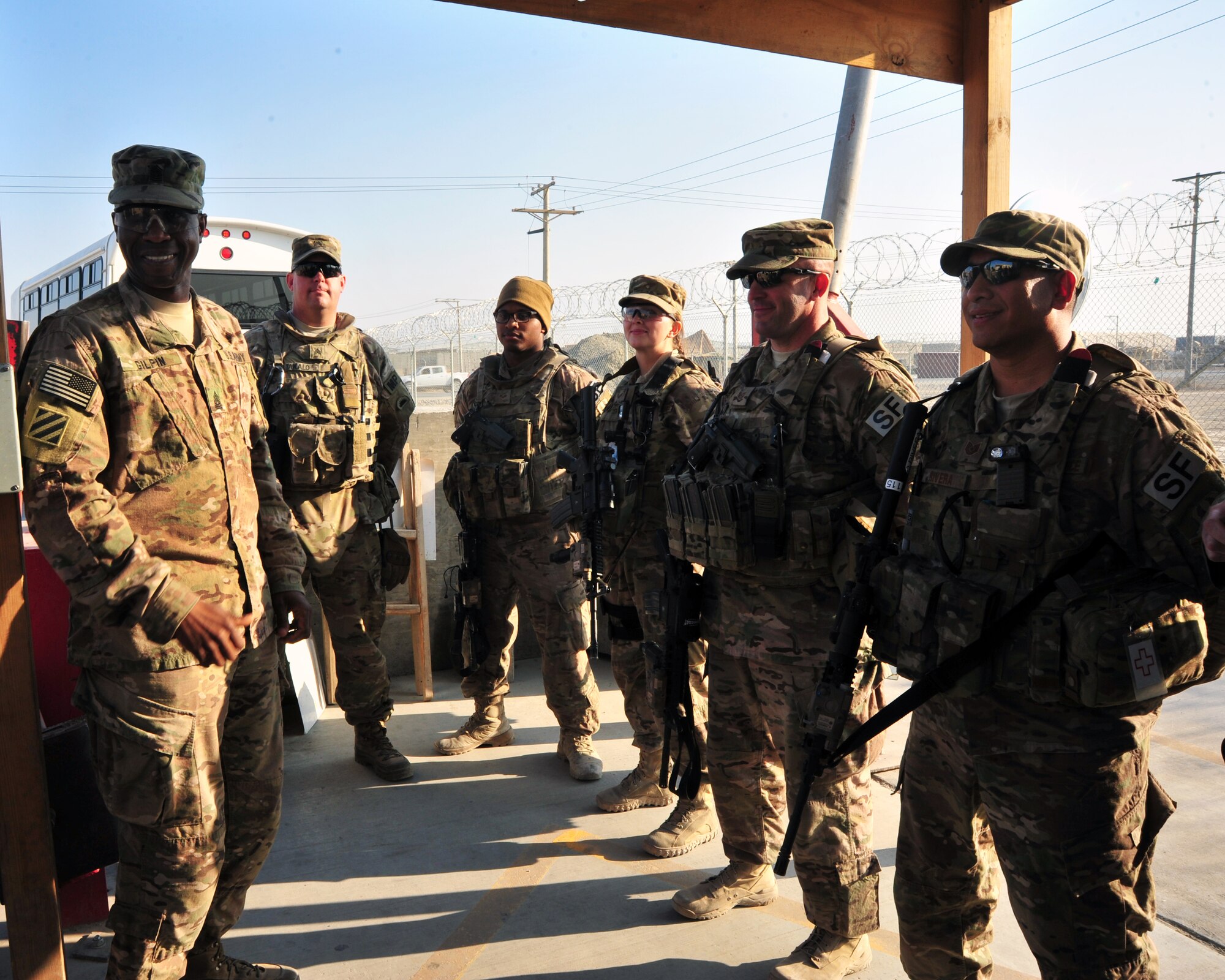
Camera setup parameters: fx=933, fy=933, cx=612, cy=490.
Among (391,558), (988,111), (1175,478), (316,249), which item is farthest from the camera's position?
(391,558)

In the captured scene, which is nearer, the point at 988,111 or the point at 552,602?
the point at 988,111

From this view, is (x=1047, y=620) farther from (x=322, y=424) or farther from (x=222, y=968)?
(x=322, y=424)

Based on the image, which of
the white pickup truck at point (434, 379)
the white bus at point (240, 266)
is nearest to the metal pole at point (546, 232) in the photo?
the white pickup truck at point (434, 379)

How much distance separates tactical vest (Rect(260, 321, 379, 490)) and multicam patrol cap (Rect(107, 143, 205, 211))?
5.69ft

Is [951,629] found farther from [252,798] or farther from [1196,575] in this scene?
[252,798]

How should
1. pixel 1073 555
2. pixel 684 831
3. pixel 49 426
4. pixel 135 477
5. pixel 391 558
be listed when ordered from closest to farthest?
pixel 1073 555 → pixel 49 426 → pixel 135 477 → pixel 684 831 → pixel 391 558

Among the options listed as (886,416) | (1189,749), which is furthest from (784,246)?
(1189,749)

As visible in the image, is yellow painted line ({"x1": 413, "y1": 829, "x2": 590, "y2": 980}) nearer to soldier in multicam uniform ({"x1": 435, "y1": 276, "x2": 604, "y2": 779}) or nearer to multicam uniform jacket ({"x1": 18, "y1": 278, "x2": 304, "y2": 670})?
soldier in multicam uniform ({"x1": 435, "y1": 276, "x2": 604, "y2": 779})

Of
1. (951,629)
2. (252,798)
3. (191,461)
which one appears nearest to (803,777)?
(951,629)

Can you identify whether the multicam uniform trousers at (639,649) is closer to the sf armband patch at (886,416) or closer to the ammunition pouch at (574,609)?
the ammunition pouch at (574,609)

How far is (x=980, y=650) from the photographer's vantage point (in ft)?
6.50

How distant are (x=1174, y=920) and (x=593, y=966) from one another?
1869mm

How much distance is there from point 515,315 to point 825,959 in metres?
2.96

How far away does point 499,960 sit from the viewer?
114 inches
